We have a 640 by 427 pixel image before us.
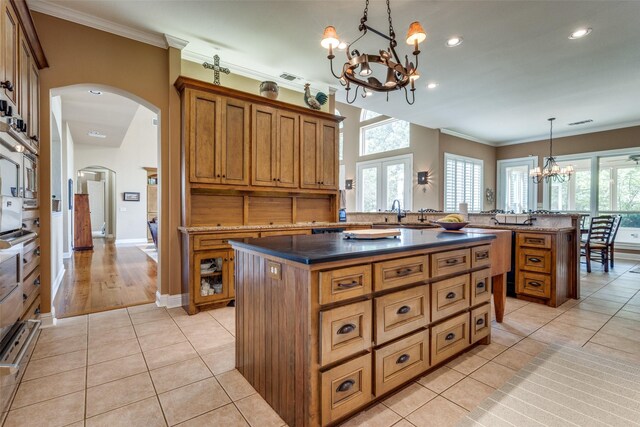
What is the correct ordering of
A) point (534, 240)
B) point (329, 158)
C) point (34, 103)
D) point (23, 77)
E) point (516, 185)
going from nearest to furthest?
point (23, 77), point (34, 103), point (534, 240), point (329, 158), point (516, 185)

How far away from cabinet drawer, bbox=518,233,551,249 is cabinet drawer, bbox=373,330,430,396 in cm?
249

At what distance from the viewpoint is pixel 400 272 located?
177 centimetres

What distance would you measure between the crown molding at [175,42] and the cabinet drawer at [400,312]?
3.50 meters

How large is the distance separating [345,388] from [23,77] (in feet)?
10.4

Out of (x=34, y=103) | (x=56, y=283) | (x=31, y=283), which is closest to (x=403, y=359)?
(x=31, y=283)

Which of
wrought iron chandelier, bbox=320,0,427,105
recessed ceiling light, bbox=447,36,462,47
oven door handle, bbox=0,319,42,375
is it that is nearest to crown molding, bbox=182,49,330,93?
recessed ceiling light, bbox=447,36,462,47

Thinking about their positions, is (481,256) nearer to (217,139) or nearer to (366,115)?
(217,139)

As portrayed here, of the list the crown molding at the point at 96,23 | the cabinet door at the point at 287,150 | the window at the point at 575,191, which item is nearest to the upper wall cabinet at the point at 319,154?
the cabinet door at the point at 287,150

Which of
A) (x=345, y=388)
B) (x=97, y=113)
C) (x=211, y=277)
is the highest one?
(x=97, y=113)

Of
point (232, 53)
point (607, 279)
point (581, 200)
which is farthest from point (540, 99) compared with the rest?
point (232, 53)

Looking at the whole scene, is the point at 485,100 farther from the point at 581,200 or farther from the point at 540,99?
the point at 581,200

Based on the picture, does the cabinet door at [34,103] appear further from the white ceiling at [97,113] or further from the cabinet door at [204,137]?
the white ceiling at [97,113]

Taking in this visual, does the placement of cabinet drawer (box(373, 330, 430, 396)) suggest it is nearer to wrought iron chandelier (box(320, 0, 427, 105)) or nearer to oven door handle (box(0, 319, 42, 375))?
oven door handle (box(0, 319, 42, 375))

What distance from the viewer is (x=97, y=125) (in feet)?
22.0
